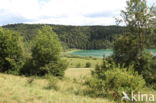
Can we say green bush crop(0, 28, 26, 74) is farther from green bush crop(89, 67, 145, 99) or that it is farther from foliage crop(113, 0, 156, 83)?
green bush crop(89, 67, 145, 99)

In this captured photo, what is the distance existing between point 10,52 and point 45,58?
4.78 meters

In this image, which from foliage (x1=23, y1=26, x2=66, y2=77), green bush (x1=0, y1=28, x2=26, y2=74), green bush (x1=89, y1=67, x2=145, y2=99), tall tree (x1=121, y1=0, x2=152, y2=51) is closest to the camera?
green bush (x1=89, y1=67, x2=145, y2=99)

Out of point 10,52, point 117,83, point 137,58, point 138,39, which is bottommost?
point 10,52

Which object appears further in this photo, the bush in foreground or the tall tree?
the tall tree

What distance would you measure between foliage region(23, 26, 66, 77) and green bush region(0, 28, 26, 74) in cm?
172

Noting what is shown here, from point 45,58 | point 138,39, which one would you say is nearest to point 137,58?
point 138,39

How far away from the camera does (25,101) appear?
8.81 meters

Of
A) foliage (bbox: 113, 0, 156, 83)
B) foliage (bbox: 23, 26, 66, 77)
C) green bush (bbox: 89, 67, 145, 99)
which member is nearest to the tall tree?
foliage (bbox: 113, 0, 156, 83)

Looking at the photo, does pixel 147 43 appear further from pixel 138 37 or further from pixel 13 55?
pixel 13 55

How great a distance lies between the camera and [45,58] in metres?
33.7

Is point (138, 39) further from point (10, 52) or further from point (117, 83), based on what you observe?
point (10, 52)

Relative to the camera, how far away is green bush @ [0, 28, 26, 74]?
1284 inches

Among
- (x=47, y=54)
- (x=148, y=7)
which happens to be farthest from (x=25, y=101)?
(x=47, y=54)

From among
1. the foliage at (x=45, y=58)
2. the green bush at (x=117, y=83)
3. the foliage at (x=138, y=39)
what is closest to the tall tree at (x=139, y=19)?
the foliage at (x=138, y=39)
